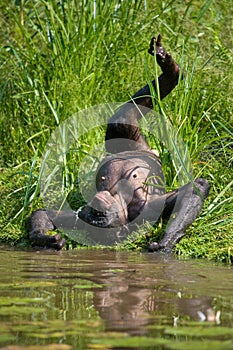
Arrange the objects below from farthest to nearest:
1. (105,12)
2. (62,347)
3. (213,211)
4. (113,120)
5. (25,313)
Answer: (105,12) → (113,120) → (213,211) → (25,313) → (62,347)

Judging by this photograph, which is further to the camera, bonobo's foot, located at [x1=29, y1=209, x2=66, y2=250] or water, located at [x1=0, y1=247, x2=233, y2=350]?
bonobo's foot, located at [x1=29, y1=209, x2=66, y2=250]

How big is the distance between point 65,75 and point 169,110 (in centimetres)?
100

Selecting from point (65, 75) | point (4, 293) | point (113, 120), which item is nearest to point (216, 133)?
point (113, 120)

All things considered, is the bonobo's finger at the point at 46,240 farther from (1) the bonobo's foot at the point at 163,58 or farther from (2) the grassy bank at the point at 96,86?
(1) the bonobo's foot at the point at 163,58

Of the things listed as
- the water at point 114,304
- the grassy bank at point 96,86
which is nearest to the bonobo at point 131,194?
the grassy bank at point 96,86

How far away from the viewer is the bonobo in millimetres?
5836

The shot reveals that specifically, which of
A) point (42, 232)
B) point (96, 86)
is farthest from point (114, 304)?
point (96, 86)

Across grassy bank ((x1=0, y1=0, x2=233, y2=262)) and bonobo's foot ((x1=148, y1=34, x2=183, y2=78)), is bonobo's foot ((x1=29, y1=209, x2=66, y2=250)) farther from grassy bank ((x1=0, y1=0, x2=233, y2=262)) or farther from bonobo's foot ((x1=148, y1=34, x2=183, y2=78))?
bonobo's foot ((x1=148, y1=34, x2=183, y2=78))

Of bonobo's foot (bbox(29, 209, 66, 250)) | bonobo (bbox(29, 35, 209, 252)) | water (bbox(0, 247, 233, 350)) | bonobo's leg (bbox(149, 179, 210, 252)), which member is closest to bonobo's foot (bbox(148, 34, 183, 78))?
bonobo (bbox(29, 35, 209, 252))

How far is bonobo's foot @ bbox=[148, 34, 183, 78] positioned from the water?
1.74 meters

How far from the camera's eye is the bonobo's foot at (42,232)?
19.0 feet

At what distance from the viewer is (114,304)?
353cm

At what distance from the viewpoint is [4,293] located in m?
3.75

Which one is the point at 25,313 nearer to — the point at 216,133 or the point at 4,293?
the point at 4,293
